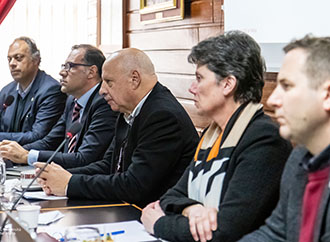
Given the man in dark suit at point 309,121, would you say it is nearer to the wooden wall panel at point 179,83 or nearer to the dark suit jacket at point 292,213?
the dark suit jacket at point 292,213

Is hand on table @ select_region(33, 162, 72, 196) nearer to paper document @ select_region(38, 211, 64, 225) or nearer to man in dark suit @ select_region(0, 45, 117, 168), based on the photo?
paper document @ select_region(38, 211, 64, 225)

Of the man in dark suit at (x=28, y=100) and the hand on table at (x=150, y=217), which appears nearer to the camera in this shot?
the hand on table at (x=150, y=217)

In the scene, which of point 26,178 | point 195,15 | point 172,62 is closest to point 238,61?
point 26,178

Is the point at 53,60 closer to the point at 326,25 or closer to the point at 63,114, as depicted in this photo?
the point at 63,114

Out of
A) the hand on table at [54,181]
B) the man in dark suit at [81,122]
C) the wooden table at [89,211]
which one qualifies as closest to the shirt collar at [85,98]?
the man in dark suit at [81,122]

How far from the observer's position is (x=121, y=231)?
1.82 m

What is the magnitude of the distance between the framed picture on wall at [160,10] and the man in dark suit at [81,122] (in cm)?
46

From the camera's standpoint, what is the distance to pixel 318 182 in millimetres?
1365

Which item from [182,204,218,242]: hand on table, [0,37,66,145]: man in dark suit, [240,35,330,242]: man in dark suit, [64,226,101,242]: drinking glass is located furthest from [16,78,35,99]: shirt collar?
[240,35,330,242]: man in dark suit

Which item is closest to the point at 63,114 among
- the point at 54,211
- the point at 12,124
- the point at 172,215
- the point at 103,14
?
the point at 12,124

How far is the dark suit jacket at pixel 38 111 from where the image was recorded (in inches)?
160

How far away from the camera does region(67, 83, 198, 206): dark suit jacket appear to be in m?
2.38

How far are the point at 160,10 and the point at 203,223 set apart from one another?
213cm

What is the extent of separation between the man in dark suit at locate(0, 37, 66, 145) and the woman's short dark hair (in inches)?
92.7
